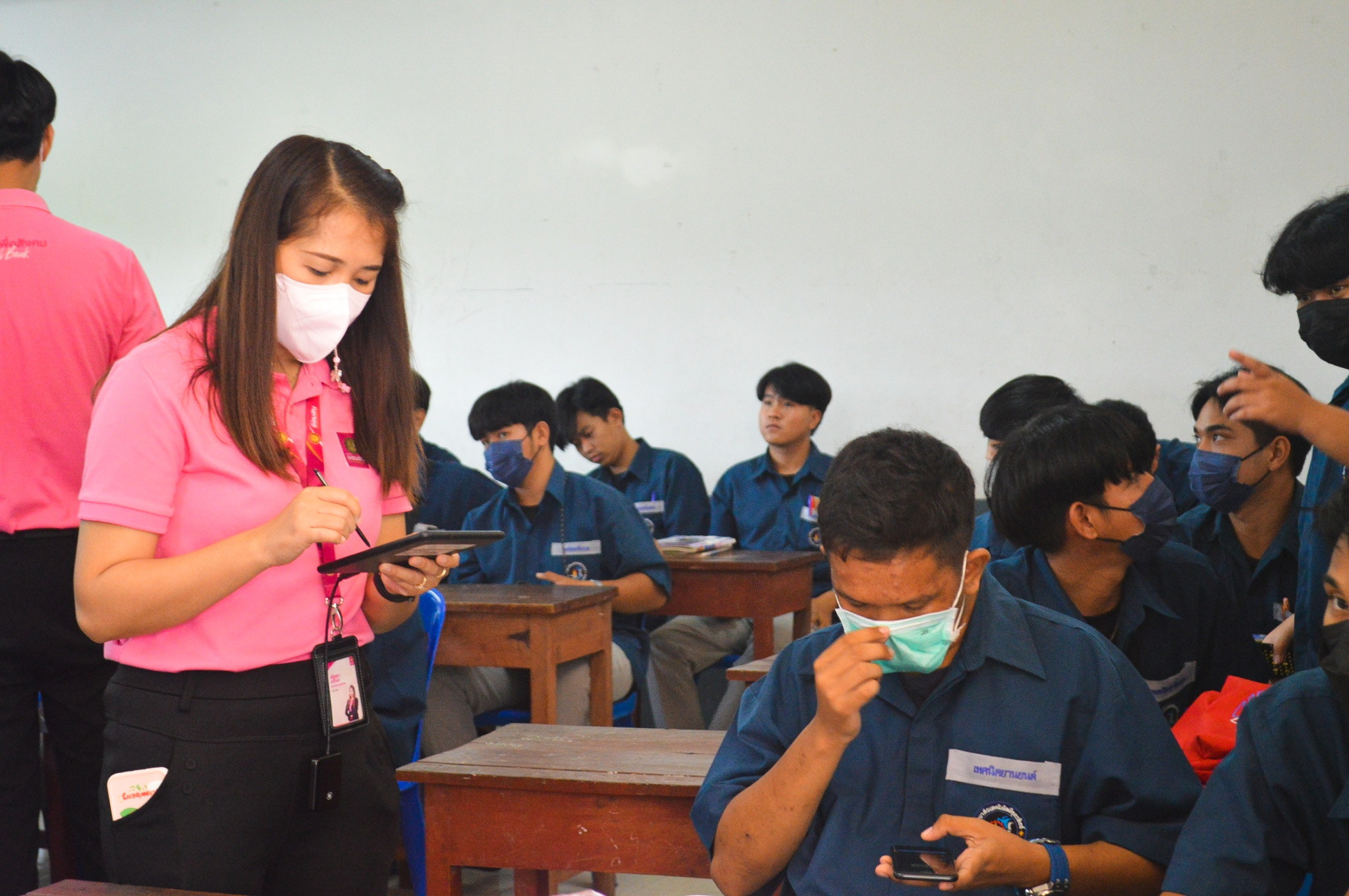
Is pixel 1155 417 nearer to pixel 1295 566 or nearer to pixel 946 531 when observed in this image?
pixel 1295 566

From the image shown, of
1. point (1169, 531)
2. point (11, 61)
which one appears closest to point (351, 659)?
point (11, 61)

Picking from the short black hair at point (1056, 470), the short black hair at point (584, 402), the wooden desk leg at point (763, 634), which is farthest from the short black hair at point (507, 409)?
the short black hair at point (1056, 470)

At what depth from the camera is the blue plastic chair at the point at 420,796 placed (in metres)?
2.50

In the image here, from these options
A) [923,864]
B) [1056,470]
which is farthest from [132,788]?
→ [1056,470]

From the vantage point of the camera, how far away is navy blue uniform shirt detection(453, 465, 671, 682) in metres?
3.70

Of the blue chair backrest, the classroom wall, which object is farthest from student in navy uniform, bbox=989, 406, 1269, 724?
the classroom wall

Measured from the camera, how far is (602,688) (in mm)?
3191

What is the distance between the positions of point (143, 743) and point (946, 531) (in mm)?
950

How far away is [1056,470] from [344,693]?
131 centimetres

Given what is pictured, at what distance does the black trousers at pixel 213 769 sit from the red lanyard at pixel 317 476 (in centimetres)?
8

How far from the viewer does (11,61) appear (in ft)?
6.42

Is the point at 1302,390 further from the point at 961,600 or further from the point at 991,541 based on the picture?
the point at 991,541

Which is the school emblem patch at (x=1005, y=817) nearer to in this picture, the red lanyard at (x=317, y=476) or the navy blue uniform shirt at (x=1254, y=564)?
the red lanyard at (x=317, y=476)

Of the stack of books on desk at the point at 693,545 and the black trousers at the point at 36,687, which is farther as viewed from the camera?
the stack of books on desk at the point at 693,545
